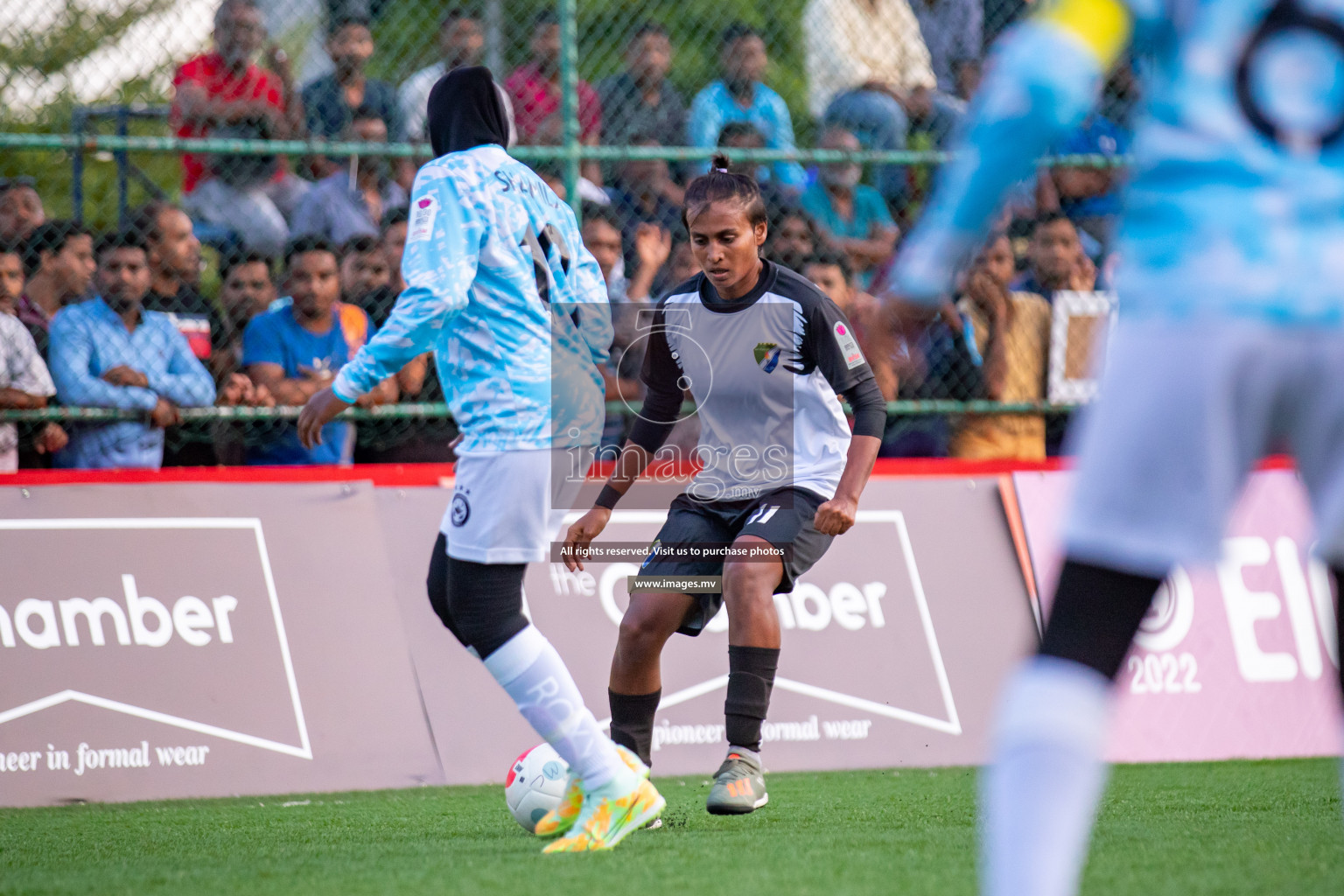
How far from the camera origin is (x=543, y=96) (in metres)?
7.96

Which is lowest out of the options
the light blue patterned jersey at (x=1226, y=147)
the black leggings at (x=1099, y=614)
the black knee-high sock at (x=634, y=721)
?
the black knee-high sock at (x=634, y=721)

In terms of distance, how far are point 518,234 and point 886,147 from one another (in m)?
4.78

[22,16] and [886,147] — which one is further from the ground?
[22,16]

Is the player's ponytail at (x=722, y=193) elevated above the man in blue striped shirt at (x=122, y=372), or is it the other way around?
the player's ponytail at (x=722, y=193)

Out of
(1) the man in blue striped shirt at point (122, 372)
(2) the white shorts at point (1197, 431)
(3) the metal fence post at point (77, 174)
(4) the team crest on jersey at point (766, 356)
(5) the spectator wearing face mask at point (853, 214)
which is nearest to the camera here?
(2) the white shorts at point (1197, 431)

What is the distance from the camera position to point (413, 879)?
3.71m

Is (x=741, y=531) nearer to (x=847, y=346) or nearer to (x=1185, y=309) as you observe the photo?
(x=847, y=346)

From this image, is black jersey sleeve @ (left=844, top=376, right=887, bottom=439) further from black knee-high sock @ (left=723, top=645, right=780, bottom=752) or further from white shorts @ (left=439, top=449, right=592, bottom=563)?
white shorts @ (left=439, top=449, right=592, bottom=563)

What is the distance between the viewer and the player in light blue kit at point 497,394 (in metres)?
4.04

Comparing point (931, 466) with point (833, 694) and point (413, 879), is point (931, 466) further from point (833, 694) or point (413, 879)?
point (413, 879)

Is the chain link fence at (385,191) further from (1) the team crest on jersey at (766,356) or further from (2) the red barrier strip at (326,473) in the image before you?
(1) the team crest on jersey at (766,356)

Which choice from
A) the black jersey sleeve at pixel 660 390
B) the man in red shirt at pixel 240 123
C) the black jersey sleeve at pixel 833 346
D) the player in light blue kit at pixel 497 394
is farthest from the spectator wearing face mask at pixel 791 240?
the player in light blue kit at pixel 497 394

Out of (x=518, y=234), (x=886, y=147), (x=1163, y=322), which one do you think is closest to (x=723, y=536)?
(x=518, y=234)

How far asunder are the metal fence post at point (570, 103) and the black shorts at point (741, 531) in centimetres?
269
